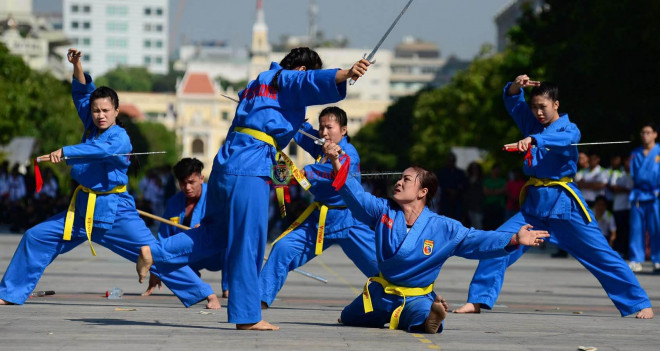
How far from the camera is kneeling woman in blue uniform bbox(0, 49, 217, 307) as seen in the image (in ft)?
33.6

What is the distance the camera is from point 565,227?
10703 mm

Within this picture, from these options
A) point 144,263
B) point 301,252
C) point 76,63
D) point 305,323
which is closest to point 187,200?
point 301,252

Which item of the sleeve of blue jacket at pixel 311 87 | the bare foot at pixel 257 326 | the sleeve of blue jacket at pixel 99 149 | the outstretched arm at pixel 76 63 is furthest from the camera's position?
the outstretched arm at pixel 76 63

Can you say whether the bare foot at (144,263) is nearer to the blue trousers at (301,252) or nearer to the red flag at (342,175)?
the red flag at (342,175)

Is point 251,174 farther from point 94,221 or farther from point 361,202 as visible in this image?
point 94,221

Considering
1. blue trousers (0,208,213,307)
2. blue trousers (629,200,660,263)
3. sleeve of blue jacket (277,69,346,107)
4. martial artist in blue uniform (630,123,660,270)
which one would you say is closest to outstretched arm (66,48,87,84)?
blue trousers (0,208,213,307)

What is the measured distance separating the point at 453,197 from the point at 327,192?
55.9 feet

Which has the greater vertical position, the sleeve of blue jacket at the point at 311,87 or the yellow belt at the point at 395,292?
the sleeve of blue jacket at the point at 311,87

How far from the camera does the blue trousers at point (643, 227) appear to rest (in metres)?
18.1

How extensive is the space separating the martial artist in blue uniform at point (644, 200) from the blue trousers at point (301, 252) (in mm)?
7912

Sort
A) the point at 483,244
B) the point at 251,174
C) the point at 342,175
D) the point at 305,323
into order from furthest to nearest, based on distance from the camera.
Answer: the point at 305,323, the point at 483,244, the point at 251,174, the point at 342,175

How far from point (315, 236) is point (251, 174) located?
241cm

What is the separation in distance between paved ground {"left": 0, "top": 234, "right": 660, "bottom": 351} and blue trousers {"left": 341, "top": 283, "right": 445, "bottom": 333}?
0.15 m

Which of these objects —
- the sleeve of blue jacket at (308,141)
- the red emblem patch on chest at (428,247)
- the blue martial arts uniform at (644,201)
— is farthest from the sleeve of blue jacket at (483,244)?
the blue martial arts uniform at (644,201)
